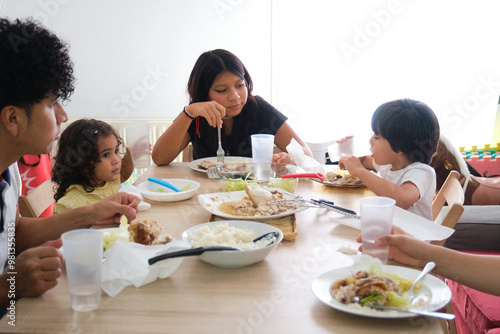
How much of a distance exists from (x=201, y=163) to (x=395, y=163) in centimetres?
83

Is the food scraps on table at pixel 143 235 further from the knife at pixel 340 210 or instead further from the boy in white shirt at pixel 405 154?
the boy in white shirt at pixel 405 154

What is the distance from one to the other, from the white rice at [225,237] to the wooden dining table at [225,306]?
43 mm

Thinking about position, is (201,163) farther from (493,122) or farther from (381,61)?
(493,122)

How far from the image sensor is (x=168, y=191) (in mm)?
1683

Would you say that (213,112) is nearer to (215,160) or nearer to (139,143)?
(215,160)

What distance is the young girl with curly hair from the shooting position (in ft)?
6.72

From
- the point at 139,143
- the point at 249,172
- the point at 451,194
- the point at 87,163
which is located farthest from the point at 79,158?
the point at 451,194

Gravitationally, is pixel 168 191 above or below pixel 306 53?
below

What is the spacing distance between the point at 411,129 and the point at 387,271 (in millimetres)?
900

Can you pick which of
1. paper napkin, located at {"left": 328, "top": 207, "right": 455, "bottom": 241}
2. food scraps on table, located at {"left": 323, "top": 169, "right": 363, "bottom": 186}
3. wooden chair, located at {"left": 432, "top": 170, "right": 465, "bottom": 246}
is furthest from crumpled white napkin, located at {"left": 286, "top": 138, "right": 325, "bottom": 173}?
paper napkin, located at {"left": 328, "top": 207, "right": 455, "bottom": 241}

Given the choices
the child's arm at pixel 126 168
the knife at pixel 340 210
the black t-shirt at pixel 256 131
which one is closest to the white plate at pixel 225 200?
the knife at pixel 340 210

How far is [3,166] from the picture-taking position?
1.25 m

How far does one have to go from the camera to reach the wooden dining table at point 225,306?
80 cm

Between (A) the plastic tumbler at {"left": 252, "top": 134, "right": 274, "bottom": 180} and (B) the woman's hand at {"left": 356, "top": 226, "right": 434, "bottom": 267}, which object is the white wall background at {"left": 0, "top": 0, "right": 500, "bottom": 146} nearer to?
(A) the plastic tumbler at {"left": 252, "top": 134, "right": 274, "bottom": 180}
